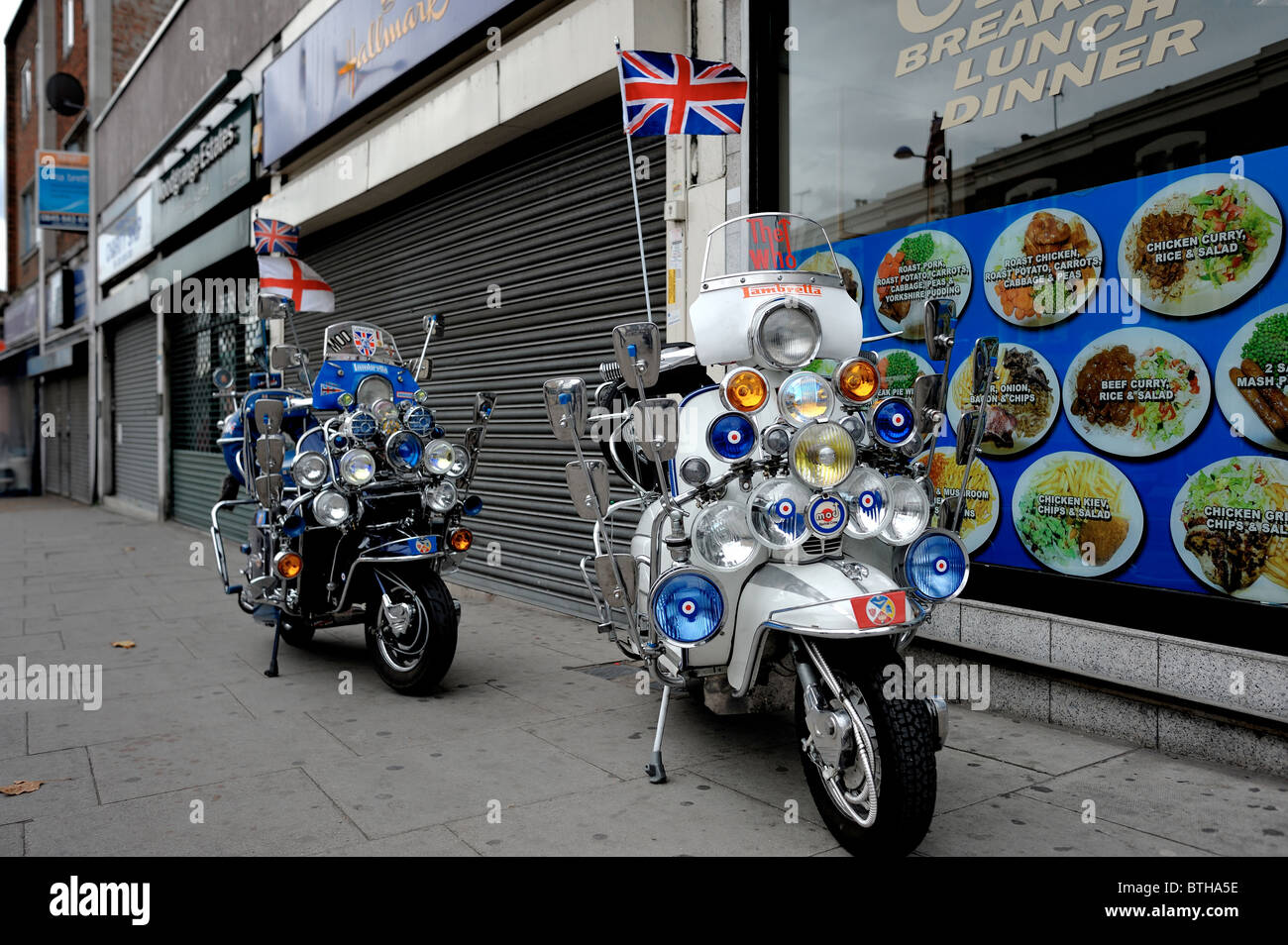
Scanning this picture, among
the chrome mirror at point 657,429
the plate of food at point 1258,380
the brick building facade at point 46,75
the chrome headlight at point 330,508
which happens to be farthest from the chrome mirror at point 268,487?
the brick building facade at point 46,75

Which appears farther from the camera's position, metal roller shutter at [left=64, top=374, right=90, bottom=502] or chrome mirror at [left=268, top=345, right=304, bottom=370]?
metal roller shutter at [left=64, top=374, right=90, bottom=502]

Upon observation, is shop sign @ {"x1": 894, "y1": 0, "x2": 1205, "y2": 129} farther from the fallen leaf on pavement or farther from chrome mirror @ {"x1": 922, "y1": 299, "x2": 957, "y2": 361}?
the fallen leaf on pavement

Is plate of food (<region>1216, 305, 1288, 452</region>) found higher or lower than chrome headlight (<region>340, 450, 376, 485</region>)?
higher

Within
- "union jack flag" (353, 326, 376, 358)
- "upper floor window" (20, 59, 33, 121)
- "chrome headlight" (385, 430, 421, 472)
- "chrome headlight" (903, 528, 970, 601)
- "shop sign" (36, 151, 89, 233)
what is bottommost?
"chrome headlight" (903, 528, 970, 601)

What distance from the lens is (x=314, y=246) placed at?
1205cm

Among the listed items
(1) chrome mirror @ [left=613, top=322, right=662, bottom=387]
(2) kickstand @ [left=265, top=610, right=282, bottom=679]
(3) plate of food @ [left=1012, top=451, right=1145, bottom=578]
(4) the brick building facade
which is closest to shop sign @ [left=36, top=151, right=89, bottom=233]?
(4) the brick building facade

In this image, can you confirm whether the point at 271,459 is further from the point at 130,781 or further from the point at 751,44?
the point at 751,44

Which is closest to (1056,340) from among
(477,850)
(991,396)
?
(991,396)

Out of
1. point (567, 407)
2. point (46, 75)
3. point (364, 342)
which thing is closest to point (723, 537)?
point (567, 407)

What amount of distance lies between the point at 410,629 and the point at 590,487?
68.2 inches

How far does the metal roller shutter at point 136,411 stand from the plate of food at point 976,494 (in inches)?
621

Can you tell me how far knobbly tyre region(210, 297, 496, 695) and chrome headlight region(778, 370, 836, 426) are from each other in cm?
246

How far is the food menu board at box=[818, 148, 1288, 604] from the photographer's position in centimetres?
387

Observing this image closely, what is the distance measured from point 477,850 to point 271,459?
272 cm
